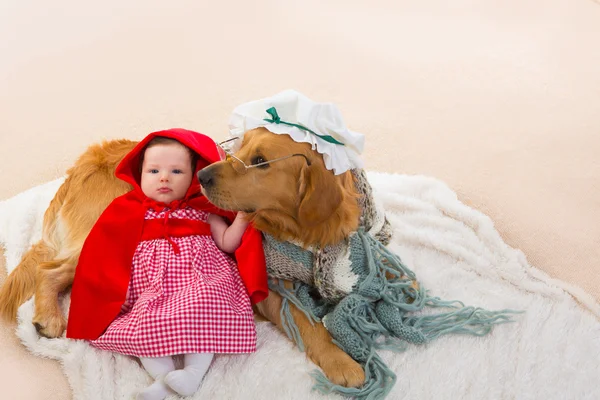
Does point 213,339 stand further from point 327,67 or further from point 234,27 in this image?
point 234,27

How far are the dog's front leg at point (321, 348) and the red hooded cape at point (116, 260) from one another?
0.07 meters

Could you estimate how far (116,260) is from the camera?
1.82 meters

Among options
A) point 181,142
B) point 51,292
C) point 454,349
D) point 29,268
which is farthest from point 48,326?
point 454,349

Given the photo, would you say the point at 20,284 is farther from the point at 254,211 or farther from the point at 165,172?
the point at 254,211

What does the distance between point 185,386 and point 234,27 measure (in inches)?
110

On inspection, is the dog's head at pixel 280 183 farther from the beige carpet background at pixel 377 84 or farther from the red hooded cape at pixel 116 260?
the beige carpet background at pixel 377 84

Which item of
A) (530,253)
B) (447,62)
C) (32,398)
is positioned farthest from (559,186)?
(32,398)

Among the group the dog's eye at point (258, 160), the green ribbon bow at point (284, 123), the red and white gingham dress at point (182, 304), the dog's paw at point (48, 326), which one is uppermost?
the green ribbon bow at point (284, 123)

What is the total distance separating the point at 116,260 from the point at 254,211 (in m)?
0.46

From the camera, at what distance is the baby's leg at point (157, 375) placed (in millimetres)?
1579

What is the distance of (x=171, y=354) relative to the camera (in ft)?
5.36

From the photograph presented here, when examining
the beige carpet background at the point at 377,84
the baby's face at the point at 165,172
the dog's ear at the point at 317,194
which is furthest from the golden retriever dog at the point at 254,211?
the beige carpet background at the point at 377,84

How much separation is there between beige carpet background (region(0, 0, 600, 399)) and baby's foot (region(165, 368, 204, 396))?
4.58ft

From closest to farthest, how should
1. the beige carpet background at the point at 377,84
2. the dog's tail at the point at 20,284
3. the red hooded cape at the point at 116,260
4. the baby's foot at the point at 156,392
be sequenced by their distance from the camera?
the baby's foot at the point at 156,392, the red hooded cape at the point at 116,260, the dog's tail at the point at 20,284, the beige carpet background at the point at 377,84
